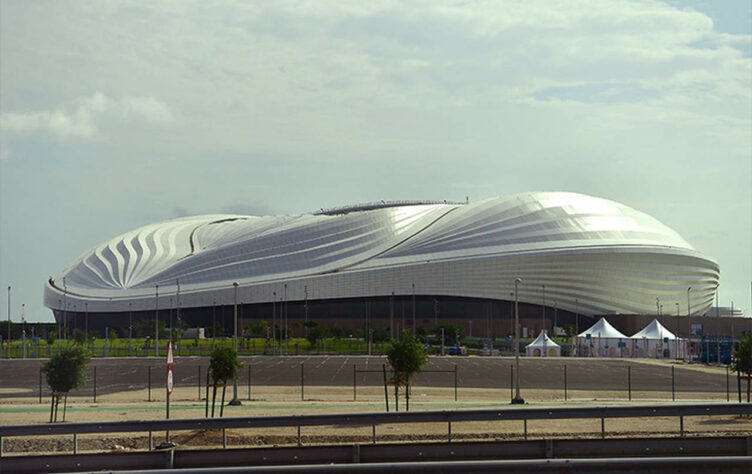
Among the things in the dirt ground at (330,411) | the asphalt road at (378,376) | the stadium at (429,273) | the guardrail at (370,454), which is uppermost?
the stadium at (429,273)

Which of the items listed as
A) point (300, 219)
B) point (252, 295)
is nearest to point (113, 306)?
point (252, 295)

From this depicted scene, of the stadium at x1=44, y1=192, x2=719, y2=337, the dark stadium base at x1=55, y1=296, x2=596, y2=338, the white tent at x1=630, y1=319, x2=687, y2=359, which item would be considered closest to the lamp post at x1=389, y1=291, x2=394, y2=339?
the stadium at x1=44, y1=192, x2=719, y2=337

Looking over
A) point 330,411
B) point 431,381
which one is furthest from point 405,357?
point 431,381

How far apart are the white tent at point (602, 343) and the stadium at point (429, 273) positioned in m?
36.9

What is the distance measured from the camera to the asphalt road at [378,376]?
4947 cm

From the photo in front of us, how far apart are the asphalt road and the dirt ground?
12.5ft

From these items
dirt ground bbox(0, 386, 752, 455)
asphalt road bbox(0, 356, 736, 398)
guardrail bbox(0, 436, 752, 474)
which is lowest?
asphalt road bbox(0, 356, 736, 398)

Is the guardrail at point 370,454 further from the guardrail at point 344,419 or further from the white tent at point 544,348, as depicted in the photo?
the white tent at point 544,348

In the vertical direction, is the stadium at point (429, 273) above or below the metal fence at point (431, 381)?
above

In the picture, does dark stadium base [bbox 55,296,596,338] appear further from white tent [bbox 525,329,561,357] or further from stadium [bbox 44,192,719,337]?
white tent [bbox 525,329,561,357]

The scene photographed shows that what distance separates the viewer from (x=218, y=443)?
81.3 ft

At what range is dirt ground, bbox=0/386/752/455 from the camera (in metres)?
24.9

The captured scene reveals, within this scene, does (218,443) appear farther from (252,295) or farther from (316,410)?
(252,295)

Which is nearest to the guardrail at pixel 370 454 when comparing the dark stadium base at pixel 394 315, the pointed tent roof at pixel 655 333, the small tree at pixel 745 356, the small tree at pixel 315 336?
the small tree at pixel 745 356
